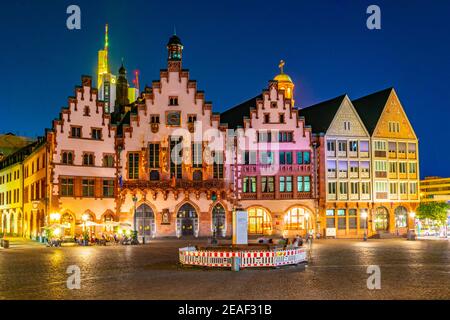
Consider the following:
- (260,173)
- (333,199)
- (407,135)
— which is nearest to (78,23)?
(260,173)

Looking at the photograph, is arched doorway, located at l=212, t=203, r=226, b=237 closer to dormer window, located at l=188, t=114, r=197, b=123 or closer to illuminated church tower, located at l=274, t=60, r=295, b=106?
dormer window, located at l=188, t=114, r=197, b=123

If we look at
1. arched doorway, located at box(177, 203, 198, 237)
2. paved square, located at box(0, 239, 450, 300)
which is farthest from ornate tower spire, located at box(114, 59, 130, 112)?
paved square, located at box(0, 239, 450, 300)

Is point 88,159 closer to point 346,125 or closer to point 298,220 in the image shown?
point 298,220

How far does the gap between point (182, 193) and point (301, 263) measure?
35.3 metres

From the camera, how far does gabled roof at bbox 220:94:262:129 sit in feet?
237

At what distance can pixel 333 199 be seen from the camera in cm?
6831

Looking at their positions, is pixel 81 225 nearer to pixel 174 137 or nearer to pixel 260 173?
pixel 174 137

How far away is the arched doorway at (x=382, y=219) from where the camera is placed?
7050 centimetres

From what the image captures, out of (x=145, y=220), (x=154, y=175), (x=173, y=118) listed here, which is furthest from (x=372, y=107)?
(x=145, y=220)

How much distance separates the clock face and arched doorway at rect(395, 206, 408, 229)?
97.4 ft

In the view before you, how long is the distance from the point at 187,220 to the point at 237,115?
60.5 ft

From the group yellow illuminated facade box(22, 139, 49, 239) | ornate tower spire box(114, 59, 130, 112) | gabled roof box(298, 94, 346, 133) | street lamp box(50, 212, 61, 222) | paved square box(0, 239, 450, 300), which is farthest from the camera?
ornate tower spire box(114, 59, 130, 112)

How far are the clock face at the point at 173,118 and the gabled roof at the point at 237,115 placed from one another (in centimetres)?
752

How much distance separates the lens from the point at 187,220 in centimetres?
6581
